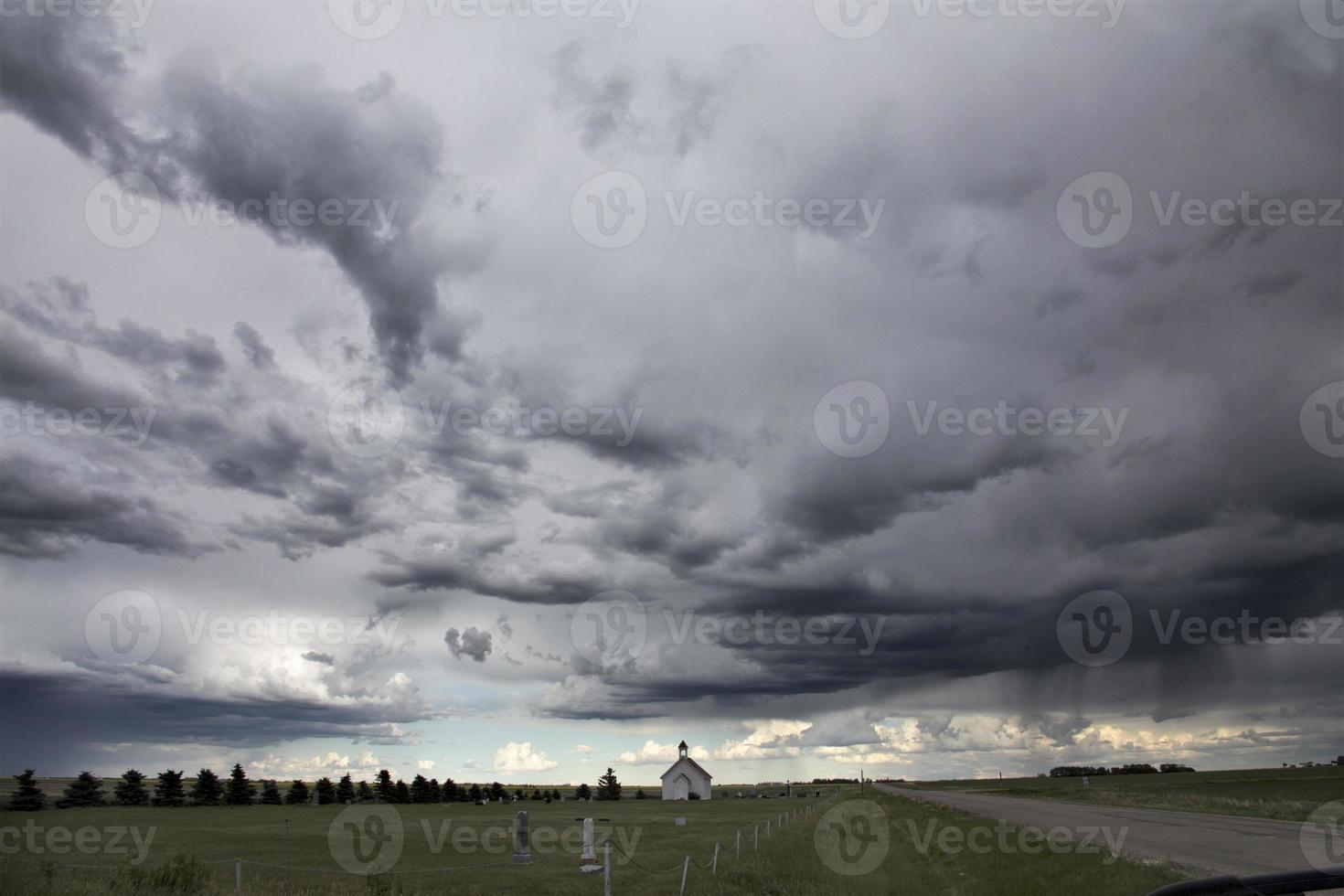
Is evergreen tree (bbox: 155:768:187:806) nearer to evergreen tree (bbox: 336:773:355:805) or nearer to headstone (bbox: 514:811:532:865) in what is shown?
evergreen tree (bbox: 336:773:355:805)

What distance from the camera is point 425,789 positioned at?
446 ft

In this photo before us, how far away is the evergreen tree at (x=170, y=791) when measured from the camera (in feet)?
368

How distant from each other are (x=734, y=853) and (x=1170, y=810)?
37.9 m

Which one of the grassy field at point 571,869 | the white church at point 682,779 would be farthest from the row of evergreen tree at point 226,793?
the grassy field at point 571,869

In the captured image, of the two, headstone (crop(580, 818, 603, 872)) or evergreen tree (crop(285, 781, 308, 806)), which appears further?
evergreen tree (crop(285, 781, 308, 806))

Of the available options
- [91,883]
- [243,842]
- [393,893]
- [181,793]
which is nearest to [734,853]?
[393,893]

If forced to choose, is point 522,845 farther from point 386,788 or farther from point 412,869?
point 386,788

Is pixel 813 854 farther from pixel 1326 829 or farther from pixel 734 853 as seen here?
pixel 1326 829

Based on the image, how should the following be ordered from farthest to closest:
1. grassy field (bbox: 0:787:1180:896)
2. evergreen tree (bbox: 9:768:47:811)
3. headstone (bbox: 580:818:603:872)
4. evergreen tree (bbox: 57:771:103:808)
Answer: evergreen tree (bbox: 57:771:103:808) → evergreen tree (bbox: 9:768:47:811) → headstone (bbox: 580:818:603:872) → grassy field (bbox: 0:787:1180:896)

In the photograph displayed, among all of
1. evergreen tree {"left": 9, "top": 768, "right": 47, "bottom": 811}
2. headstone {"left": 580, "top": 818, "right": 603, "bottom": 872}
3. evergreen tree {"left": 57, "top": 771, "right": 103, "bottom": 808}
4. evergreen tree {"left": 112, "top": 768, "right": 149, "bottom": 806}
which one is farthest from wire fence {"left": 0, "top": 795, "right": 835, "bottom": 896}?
evergreen tree {"left": 112, "top": 768, "right": 149, "bottom": 806}

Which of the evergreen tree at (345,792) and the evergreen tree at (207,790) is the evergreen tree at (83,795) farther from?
the evergreen tree at (345,792)

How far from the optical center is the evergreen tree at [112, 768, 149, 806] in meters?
113

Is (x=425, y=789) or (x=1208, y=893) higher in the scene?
(x=1208, y=893)

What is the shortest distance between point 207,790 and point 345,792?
18563 millimetres
